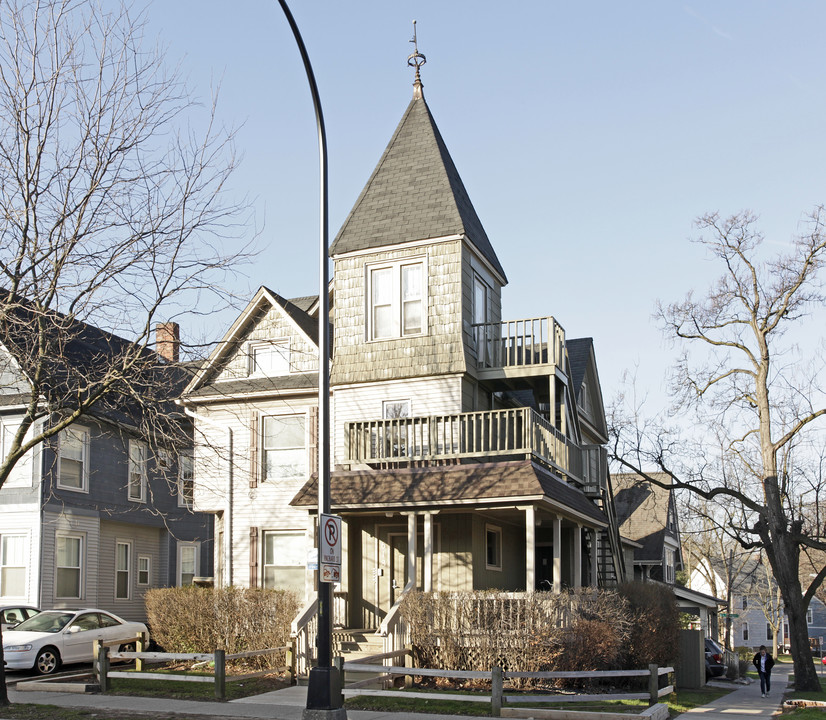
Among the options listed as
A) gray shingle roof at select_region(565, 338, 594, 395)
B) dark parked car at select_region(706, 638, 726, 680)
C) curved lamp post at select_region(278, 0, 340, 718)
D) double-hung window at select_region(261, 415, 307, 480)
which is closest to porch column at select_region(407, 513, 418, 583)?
double-hung window at select_region(261, 415, 307, 480)

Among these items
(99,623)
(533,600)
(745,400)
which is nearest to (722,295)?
(745,400)

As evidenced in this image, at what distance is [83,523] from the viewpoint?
27531 mm

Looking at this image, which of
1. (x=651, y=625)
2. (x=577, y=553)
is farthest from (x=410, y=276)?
(x=651, y=625)

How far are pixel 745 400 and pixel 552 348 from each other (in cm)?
827

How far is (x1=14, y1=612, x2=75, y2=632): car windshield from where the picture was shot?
2023cm

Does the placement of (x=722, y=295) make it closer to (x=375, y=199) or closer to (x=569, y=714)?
(x=375, y=199)

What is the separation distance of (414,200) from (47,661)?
14.0 meters

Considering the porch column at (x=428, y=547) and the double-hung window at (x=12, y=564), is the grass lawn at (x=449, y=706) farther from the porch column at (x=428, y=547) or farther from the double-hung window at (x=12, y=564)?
the double-hung window at (x=12, y=564)

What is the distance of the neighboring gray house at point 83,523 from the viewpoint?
25.8 metres

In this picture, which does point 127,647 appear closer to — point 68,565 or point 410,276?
point 68,565

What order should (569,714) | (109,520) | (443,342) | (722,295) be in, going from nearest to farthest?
1. (569,714)
2. (443,342)
3. (722,295)
4. (109,520)

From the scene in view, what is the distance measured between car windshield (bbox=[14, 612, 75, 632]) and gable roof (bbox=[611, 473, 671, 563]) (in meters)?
30.7

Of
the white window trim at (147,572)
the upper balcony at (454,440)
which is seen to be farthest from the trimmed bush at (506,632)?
the white window trim at (147,572)

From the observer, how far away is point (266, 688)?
53.7 ft
